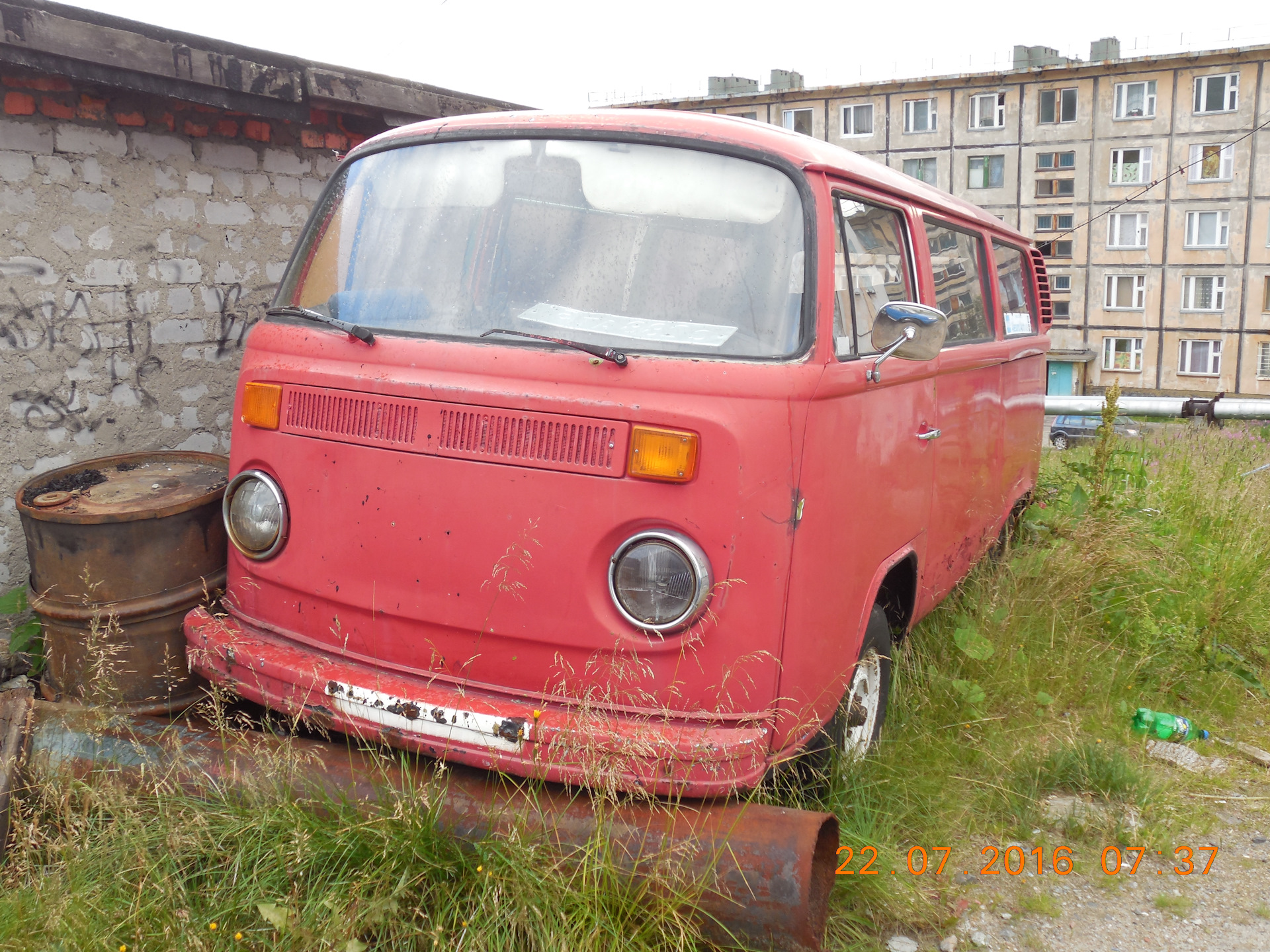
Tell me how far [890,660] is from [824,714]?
0.79 metres

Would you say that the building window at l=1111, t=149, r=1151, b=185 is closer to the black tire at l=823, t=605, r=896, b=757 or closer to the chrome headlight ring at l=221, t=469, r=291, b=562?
the black tire at l=823, t=605, r=896, b=757

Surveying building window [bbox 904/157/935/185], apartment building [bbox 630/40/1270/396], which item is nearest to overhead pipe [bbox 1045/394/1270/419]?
apartment building [bbox 630/40/1270/396]

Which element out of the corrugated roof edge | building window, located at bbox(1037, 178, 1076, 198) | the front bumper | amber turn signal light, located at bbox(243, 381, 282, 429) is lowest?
the front bumper

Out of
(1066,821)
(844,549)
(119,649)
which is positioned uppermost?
(844,549)

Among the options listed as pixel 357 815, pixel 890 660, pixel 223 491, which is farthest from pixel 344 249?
pixel 890 660

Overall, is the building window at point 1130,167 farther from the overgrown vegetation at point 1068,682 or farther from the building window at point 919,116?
the overgrown vegetation at point 1068,682

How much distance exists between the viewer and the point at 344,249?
334 cm

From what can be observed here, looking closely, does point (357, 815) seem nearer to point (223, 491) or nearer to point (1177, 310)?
point (223, 491)

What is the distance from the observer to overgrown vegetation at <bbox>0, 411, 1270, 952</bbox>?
7.67ft

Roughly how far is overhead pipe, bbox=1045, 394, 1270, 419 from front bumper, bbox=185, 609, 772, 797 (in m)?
8.70

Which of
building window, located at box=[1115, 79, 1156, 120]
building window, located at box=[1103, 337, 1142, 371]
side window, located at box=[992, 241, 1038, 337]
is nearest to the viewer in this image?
side window, located at box=[992, 241, 1038, 337]

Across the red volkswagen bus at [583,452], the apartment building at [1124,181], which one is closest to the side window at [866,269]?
the red volkswagen bus at [583,452]

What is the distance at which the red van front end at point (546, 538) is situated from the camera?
99.6 inches

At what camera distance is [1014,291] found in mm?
5516
